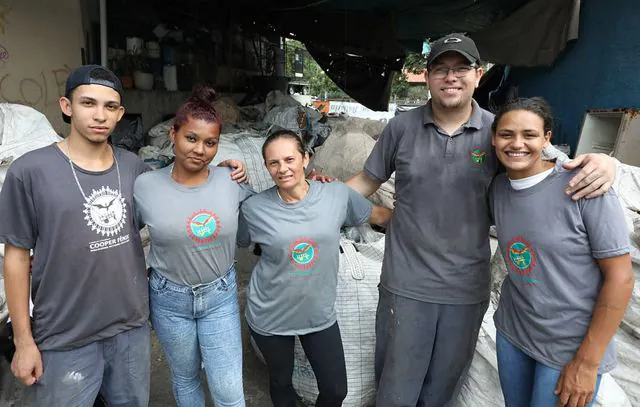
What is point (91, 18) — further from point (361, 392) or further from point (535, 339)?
point (535, 339)

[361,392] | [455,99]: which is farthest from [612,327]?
[361,392]

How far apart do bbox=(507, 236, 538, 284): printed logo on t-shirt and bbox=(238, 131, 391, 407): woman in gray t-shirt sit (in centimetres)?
66

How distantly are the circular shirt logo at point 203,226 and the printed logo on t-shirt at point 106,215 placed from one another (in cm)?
23

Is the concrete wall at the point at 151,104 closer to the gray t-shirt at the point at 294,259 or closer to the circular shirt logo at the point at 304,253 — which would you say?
the gray t-shirt at the point at 294,259

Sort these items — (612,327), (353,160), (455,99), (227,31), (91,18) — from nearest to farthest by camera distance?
(612,327)
(455,99)
(353,160)
(91,18)
(227,31)

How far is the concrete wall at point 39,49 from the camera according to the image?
11.0ft

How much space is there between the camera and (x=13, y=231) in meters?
1.27

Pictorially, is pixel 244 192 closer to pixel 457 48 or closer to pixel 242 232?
pixel 242 232

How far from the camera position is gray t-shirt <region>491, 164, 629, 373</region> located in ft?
3.90

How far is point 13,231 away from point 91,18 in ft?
13.4

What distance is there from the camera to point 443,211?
62.7 inches

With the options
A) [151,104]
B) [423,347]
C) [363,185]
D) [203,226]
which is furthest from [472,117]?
[151,104]

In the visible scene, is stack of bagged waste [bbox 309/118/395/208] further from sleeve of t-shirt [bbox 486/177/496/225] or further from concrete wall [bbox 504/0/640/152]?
concrete wall [bbox 504/0/640/152]

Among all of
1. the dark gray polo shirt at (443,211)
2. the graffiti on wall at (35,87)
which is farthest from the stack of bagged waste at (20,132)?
the dark gray polo shirt at (443,211)
